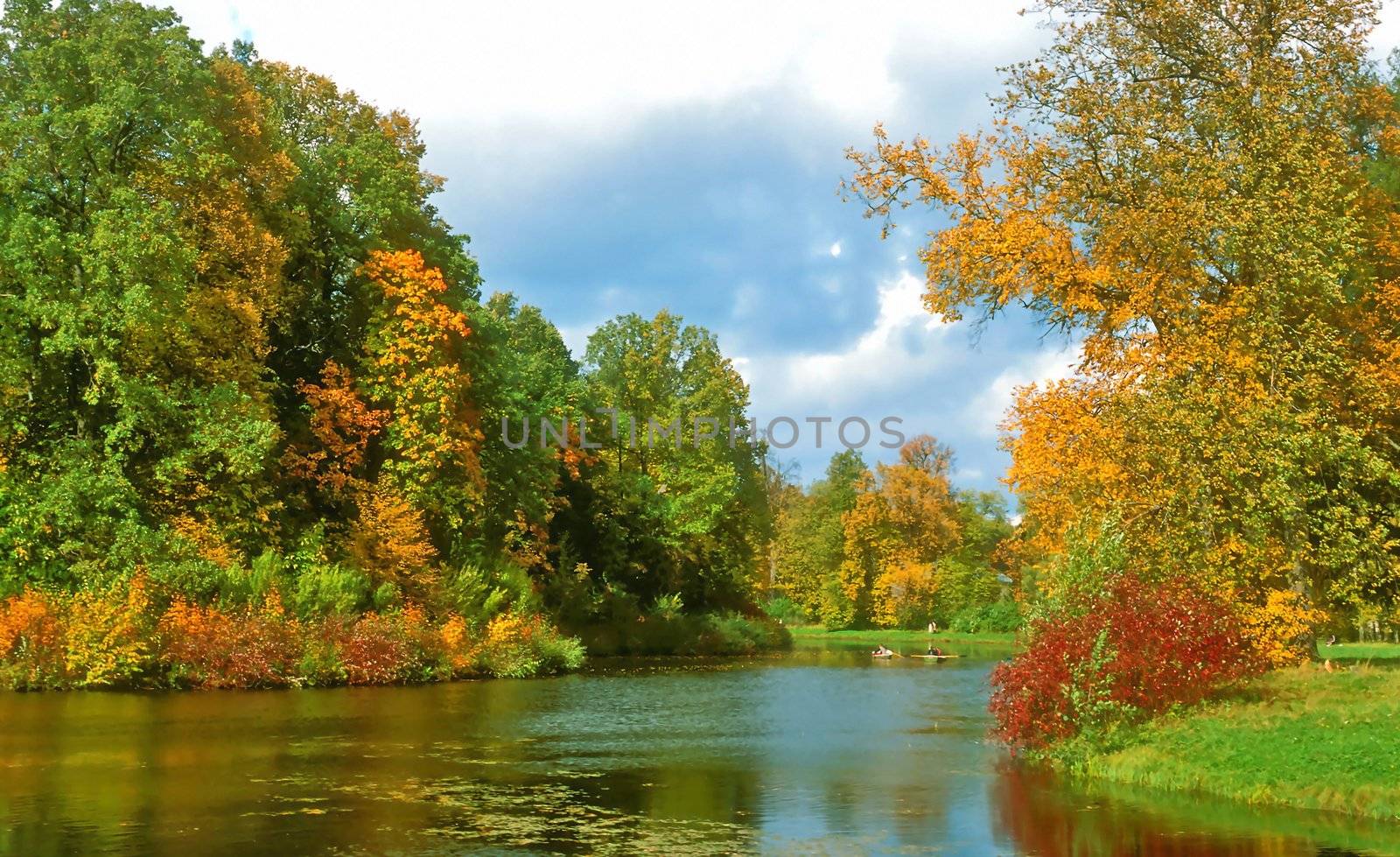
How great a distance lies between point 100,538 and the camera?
31.6 meters

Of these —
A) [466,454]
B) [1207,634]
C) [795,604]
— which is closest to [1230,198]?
[1207,634]

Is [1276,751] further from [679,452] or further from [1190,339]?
[679,452]

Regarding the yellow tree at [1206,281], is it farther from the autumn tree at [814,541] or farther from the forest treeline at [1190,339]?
the autumn tree at [814,541]

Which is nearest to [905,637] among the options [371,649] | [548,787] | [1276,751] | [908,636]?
[908,636]

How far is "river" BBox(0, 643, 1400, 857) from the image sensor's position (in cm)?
1312

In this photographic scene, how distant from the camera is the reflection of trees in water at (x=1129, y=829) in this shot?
12742mm

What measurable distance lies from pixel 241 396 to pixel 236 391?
165mm

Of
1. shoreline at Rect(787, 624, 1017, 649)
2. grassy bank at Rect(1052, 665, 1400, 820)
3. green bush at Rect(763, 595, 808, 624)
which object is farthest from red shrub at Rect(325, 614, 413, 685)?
green bush at Rect(763, 595, 808, 624)

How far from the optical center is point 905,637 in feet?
278

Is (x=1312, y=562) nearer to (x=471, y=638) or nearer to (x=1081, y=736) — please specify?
(x=1081, y=736)

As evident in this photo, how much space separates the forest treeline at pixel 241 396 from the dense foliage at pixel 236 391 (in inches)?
3.7

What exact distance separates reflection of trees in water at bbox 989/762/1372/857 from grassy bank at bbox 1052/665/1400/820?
54cm

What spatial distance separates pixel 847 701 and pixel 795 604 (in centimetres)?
7026

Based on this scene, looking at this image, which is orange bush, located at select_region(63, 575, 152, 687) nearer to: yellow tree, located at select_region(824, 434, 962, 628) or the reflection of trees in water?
the reflection of trees in water
